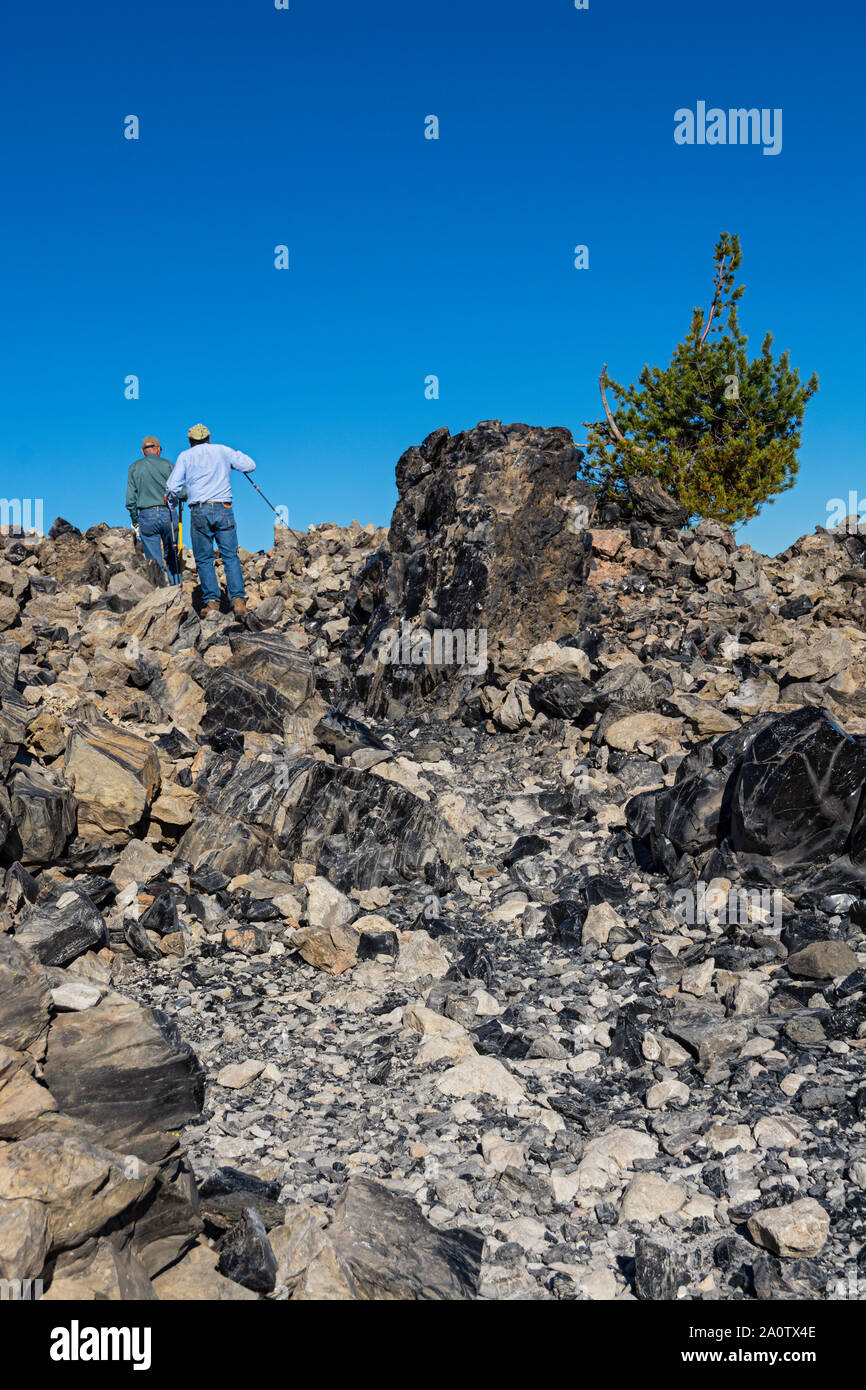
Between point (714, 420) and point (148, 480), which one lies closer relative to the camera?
point (148, 480)

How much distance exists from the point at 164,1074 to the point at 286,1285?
1113mm

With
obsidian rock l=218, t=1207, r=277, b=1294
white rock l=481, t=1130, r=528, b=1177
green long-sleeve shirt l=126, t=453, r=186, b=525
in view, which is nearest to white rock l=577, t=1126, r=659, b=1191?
white rock l=481, t=1130, r=528, b=1177

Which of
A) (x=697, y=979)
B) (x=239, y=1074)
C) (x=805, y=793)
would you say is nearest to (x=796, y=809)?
(x=805, y=793)

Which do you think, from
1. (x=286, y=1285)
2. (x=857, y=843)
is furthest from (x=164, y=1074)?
(x=857, y=843)

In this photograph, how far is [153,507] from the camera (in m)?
16.3

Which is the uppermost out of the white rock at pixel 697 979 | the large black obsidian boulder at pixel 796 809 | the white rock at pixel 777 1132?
the large black obsidian boulder at pixel 796 809

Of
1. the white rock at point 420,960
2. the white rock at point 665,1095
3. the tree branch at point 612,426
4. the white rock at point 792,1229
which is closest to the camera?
the white rock at point 792,1229

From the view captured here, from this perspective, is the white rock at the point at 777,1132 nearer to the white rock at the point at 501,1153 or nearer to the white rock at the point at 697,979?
the white rock at the point at 501,1153

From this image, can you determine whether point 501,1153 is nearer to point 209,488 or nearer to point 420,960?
point 420,960

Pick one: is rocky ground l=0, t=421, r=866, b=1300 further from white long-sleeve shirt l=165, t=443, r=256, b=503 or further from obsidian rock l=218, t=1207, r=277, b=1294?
white long-sleeve shirt l=165, t=443, r=256, b=503

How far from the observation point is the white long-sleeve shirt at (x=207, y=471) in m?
14.1

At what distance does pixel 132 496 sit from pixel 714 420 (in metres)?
14.8

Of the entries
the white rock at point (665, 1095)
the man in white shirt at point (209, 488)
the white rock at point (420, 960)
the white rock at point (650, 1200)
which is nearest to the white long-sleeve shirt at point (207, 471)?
the man in white shirt at point (209, 488)

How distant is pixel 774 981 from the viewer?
6047 mm
